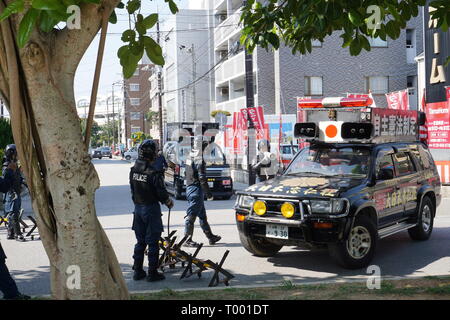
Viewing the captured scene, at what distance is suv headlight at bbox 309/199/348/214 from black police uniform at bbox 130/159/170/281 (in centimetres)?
201

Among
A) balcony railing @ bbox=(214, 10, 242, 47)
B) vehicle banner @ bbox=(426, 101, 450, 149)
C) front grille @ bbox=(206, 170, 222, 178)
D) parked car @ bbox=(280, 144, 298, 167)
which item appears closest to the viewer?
front grille @ bbox=(206, 170, 222, 178)

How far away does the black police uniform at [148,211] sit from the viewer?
674cm

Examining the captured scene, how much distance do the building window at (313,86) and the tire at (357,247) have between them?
23.9 meters

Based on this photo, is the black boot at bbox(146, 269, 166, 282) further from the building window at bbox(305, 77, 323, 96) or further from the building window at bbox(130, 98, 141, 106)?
the building window at bbox(130, 98, 141, 106)

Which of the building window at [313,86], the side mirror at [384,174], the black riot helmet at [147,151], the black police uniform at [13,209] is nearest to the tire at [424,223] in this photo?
the side mirror at [384,174]

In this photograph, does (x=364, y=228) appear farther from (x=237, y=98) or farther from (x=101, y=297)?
(x=237, y=98)

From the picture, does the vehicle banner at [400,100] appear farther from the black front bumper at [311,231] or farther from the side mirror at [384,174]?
the black front bumper at [311,231]

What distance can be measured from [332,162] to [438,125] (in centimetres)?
1059

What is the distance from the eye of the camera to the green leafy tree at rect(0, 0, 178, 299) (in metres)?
3.89

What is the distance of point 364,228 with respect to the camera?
7.16 m

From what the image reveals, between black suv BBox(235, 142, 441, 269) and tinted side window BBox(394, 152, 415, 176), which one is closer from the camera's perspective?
black suv BBox(235, 142, 441, 269)

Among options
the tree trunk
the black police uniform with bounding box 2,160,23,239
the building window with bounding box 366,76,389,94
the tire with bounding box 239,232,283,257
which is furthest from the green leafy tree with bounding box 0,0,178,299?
the building window with bounding box 366,76,389,94

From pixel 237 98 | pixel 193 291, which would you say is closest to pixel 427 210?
pixel 193 291

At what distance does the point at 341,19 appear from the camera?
5.64 meters
